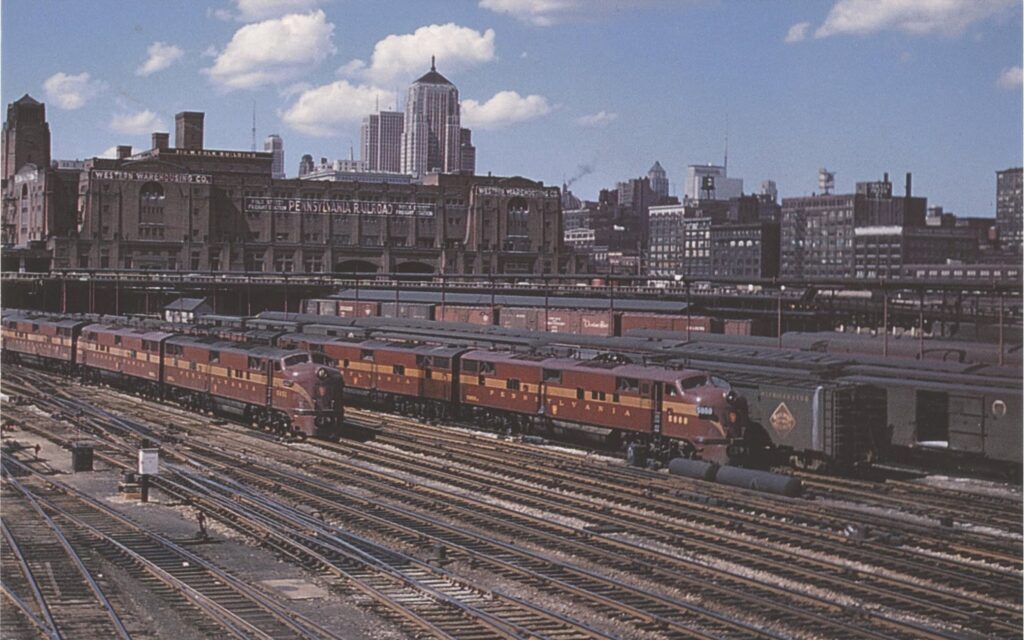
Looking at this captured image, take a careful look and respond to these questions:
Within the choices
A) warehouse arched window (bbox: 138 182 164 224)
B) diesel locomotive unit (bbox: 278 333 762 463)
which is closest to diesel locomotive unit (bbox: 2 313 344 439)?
diesel locomotive unit (bbox: 278 333 762 463)

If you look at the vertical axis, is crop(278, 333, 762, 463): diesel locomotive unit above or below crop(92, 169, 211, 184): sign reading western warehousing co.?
below

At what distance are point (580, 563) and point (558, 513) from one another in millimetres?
5246

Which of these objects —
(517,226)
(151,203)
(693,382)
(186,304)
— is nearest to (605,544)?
(693,382)

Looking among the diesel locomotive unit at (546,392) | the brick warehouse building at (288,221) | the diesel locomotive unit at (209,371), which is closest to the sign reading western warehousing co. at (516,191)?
the brick warehouse building at (288,221)

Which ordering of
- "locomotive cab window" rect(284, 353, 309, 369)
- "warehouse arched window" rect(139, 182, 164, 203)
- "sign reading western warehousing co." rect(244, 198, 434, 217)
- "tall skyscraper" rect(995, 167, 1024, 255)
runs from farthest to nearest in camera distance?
"tall skyscraper" rect(995, 167, 1024, 255) → "sign reading western warehousing co." rect(244, 198, 434, 217) → "warehouse arched window" rect(139, 182, 164, 203) → "locomotive cab window" rect(284, 353, 309, 369)

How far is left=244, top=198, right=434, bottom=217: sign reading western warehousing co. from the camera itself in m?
136

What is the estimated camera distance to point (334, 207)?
138m

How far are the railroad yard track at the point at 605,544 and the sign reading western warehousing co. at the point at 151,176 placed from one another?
92514 millimetres

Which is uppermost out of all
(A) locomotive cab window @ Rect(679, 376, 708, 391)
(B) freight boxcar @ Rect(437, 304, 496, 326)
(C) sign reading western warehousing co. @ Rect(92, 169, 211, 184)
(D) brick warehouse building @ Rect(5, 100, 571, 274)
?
(C) sign reading western warehousing co. @ Rect(92, 169, 211, 184)

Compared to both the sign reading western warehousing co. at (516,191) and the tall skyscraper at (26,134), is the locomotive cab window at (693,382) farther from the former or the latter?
the tall skyscraper at (26,134)

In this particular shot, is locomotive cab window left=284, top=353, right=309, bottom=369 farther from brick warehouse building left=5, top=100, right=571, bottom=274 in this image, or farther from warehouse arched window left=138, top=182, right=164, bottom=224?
warehouse arched window left=138, top=182, right=164, bottom=224

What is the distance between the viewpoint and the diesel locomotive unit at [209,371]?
44.0m

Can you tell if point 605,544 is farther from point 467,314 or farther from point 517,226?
point 517,226

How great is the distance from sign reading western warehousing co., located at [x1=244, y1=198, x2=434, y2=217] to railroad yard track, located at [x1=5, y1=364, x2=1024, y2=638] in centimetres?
9700
